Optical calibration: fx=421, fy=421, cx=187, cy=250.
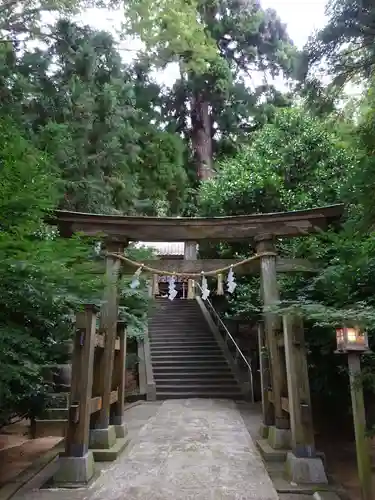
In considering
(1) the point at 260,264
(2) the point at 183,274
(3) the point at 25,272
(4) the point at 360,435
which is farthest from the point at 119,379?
(4) the point at 360,435

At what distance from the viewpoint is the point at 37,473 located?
5.21 metres

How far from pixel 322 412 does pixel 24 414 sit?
5.42m

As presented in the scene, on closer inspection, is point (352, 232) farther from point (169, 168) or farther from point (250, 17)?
point (250, 17)

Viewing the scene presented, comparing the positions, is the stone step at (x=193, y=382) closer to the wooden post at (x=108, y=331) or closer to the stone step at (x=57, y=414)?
the stone step at (x=57, y=414)

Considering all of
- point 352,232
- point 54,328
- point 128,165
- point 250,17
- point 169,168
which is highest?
point 250,17

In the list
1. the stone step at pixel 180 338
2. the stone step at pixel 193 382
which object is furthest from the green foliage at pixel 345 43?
the stone step at pixel 180 338

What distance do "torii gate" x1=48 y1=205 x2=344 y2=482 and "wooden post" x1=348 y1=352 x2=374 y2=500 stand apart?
1.37 m

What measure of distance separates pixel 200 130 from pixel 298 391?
58.1 ft

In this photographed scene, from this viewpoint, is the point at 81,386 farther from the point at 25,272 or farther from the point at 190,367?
the point at 190,367

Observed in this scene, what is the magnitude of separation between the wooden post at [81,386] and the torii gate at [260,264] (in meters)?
0.87

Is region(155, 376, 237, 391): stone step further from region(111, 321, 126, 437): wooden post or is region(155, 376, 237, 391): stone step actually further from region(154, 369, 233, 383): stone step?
region(111, 321, 126, 437): wooden post

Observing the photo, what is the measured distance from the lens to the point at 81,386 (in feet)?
17.0

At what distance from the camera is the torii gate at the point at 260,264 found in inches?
222

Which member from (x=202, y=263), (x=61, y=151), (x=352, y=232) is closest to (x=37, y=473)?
(x=202, y=263)
